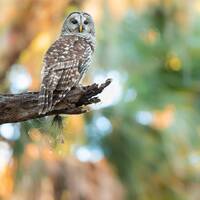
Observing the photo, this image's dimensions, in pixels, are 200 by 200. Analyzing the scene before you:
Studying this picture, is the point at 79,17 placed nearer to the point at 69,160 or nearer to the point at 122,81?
the point at 69,160

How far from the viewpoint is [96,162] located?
1300cm

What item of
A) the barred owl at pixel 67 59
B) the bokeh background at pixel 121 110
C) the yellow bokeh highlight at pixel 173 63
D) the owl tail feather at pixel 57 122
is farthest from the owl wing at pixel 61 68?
the yellow bokeh highlight at pixel 173 63

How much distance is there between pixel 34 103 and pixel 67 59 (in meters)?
0.96

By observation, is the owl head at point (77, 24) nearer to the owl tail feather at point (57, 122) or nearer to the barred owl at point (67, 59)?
the barred owl at point (67, 59)

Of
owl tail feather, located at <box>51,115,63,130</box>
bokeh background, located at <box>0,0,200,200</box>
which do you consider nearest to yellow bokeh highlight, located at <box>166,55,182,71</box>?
bokeh background, located at <box>0,0,200,200</box>

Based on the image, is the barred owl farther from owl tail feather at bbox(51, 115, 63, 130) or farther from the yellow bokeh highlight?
the yellow bokeh highlight

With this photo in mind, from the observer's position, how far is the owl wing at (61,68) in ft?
19.9

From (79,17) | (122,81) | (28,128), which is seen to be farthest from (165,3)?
(28,128)

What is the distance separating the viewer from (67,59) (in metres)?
6.85

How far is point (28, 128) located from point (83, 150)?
7.02 meters

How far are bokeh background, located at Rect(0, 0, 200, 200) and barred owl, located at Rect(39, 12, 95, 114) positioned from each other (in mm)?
1781

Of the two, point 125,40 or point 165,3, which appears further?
point 125,40

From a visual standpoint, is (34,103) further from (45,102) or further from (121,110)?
(121,110)

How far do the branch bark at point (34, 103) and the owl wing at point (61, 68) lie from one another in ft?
0.17
